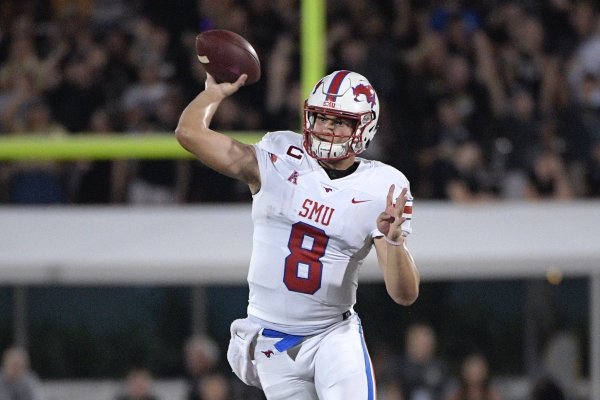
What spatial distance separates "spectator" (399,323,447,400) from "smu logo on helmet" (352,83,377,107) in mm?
3235

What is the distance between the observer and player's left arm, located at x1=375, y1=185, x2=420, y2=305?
12.3 feet

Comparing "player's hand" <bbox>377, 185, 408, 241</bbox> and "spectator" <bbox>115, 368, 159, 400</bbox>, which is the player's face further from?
"spectator" <bbox>115, 368, 159, 400</bbox>

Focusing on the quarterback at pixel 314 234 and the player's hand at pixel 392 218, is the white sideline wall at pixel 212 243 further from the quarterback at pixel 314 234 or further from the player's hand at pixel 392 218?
the player's hand at pixel 392 218

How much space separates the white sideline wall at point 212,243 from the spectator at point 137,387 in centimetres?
73

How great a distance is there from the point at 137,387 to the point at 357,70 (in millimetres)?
2380

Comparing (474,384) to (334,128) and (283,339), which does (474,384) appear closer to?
(283,339)

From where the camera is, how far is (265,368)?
4160 mm

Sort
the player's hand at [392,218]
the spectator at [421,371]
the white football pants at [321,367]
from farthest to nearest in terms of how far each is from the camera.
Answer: the spectator at [421,371] < the white football pants at [321,367] < the player's hand at [392,218]

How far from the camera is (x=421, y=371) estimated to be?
7145 millimetres

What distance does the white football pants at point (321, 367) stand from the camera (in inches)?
158

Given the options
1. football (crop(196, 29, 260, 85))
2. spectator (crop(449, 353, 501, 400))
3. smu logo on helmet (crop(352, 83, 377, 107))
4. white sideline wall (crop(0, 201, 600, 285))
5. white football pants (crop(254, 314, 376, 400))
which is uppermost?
football (crop(196, 29, 260, 85))

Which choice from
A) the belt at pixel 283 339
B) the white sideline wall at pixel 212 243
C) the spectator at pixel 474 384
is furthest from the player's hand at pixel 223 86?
the spectator at pixel 474 384

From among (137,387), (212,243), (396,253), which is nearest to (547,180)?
(212,243)

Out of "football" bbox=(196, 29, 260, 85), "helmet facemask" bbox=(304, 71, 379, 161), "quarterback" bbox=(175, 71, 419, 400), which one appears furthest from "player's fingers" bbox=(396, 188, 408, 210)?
"football" bbox=(196, 29, 260, 85)
